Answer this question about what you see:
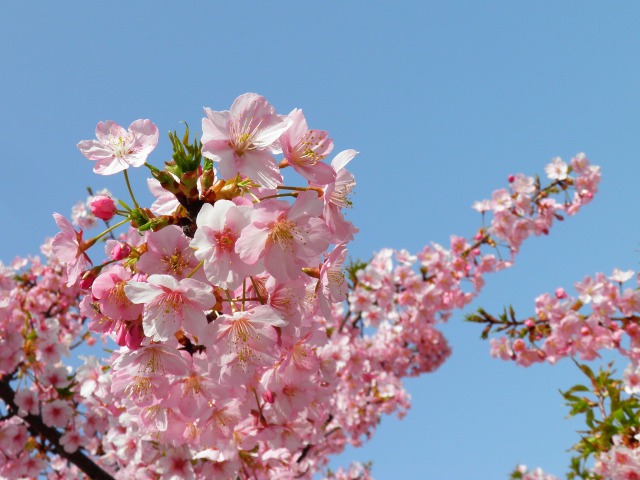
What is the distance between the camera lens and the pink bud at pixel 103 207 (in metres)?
2.07

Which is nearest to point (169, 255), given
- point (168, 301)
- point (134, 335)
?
point (168, 301)

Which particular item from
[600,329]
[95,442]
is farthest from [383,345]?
[95,442]

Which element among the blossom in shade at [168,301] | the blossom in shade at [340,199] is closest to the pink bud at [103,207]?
the blossom in shade at [168,301]

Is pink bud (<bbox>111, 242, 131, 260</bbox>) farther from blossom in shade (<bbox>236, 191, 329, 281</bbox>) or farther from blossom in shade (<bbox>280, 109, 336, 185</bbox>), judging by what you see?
blossom in shade (<bbox>280, 109, 336, 185</bbox>)

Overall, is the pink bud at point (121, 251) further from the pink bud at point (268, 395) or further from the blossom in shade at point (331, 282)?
the pink bud at point (268, 395)

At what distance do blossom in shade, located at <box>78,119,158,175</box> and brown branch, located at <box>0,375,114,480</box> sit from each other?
148 inches

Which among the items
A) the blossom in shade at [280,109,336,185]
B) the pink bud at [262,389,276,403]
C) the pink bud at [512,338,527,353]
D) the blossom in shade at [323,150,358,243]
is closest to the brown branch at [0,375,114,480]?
the pink bud at [262,389,276,403]

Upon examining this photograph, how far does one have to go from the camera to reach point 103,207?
208 centimetres

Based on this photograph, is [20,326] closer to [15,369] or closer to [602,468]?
[15,369]

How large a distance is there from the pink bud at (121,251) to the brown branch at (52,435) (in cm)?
367

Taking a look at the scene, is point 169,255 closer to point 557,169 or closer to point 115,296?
point 115,296

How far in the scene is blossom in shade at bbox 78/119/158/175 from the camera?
2119 mm

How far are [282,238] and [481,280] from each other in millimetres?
7327

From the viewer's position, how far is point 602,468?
430 cm
